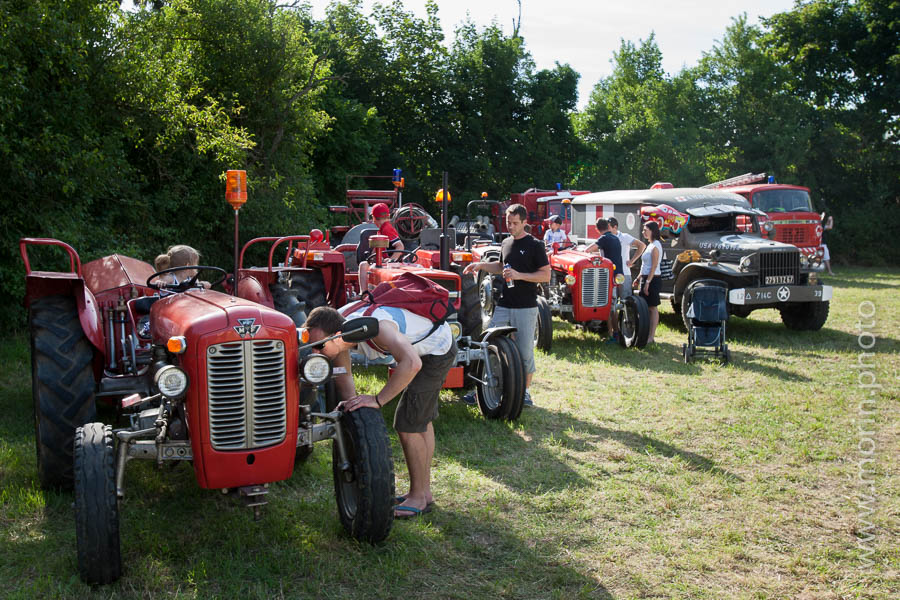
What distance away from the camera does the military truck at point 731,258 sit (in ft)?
32.4

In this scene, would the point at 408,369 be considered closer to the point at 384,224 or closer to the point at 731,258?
the point at 384,224

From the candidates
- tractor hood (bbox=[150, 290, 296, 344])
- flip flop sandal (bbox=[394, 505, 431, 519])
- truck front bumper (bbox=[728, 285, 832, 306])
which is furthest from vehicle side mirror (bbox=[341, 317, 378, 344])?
truck front bumper (bbox=[728, 285, 832, 306])

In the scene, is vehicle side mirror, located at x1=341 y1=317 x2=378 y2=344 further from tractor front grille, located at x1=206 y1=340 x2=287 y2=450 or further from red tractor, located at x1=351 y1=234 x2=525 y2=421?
red tractor, located at x1=351 y1=234 x2=525 y2=421

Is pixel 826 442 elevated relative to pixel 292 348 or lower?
lower

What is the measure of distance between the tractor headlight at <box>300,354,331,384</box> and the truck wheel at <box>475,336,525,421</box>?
2.49 metres

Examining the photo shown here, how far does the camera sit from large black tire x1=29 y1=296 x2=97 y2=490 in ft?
13.1

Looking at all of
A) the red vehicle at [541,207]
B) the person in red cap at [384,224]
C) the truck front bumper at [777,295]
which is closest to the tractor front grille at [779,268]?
the truck front bumper at [777,295]

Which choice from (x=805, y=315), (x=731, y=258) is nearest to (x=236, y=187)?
(x=731, y=258)

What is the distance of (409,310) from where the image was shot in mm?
3867

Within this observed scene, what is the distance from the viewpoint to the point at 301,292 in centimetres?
756

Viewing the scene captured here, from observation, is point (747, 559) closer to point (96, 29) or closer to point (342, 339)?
point (342, 339)

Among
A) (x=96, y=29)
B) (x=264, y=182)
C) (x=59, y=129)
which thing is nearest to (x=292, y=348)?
(x=59, y=129)

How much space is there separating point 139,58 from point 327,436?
8.20 metres

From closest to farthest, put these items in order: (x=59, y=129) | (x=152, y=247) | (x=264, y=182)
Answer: (x=59, y=129) → (x=152, y=247) → (x=264, y=182)
